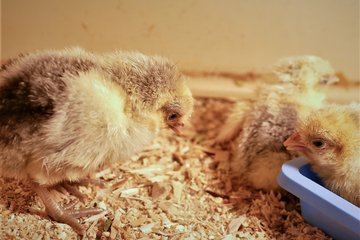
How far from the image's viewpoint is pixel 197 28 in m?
2.64

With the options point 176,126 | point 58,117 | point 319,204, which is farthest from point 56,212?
point 319,204

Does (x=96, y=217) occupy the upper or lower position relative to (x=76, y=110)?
lower

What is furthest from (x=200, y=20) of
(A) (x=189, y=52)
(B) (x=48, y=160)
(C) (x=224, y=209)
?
(B) (x=48, y=160)

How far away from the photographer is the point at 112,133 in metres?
1.51

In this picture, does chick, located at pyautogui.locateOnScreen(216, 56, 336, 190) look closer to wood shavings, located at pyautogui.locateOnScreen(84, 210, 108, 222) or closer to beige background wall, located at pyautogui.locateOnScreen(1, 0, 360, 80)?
beige background wall, located at pyautogui.locateOnScreen(1, 0, 360, 80)

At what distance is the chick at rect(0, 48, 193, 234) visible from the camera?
1421mm

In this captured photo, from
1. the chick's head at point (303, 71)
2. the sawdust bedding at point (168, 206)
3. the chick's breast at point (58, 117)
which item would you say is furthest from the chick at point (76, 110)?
the chick's head at point (303, 71)

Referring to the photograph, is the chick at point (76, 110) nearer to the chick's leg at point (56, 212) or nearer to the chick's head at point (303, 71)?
the chick's leg at point (56, 212)

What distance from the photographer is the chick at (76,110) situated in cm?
142

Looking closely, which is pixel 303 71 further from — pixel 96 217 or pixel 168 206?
pixel 96 217

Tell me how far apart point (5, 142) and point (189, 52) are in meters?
1.51

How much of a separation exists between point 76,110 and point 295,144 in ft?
3.14

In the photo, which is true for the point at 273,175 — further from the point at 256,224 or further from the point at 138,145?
the point at 138,145

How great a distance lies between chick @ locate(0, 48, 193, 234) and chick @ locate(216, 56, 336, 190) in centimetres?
51
